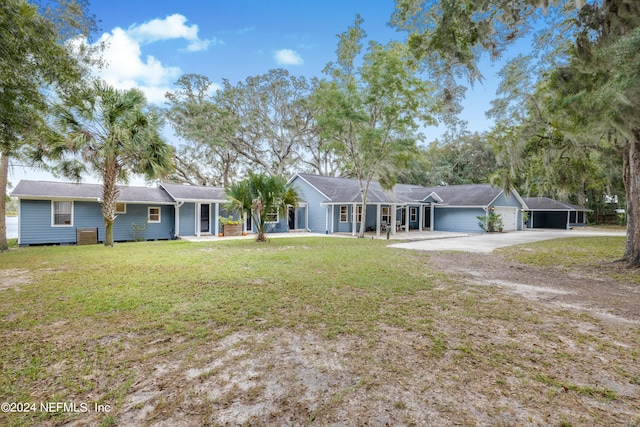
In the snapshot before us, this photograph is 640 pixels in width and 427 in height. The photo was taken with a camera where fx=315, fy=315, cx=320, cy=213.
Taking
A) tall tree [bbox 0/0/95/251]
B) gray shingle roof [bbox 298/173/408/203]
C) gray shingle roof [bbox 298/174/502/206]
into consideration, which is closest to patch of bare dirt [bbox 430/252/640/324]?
tall tree [bbox 0/0/95/251]

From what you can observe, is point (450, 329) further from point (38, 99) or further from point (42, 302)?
point (38, 99)

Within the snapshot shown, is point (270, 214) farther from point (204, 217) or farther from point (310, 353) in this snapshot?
point (310, 353)

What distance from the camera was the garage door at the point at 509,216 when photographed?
940 inches

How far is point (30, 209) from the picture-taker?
13.2 meters

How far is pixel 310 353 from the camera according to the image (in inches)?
127

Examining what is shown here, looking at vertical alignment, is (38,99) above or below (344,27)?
below

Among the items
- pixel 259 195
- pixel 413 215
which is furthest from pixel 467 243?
pixel 259 195

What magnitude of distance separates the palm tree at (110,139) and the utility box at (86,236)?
2644 mm

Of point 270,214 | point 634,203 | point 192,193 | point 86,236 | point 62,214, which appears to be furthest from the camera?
point 192,193

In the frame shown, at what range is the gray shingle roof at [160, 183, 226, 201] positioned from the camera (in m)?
16.6

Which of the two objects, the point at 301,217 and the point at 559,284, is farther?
the point at 301,217

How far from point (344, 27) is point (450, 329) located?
18.0 m

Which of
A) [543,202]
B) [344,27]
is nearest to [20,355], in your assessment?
[344,27]

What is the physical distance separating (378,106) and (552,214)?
23894 millimetres
